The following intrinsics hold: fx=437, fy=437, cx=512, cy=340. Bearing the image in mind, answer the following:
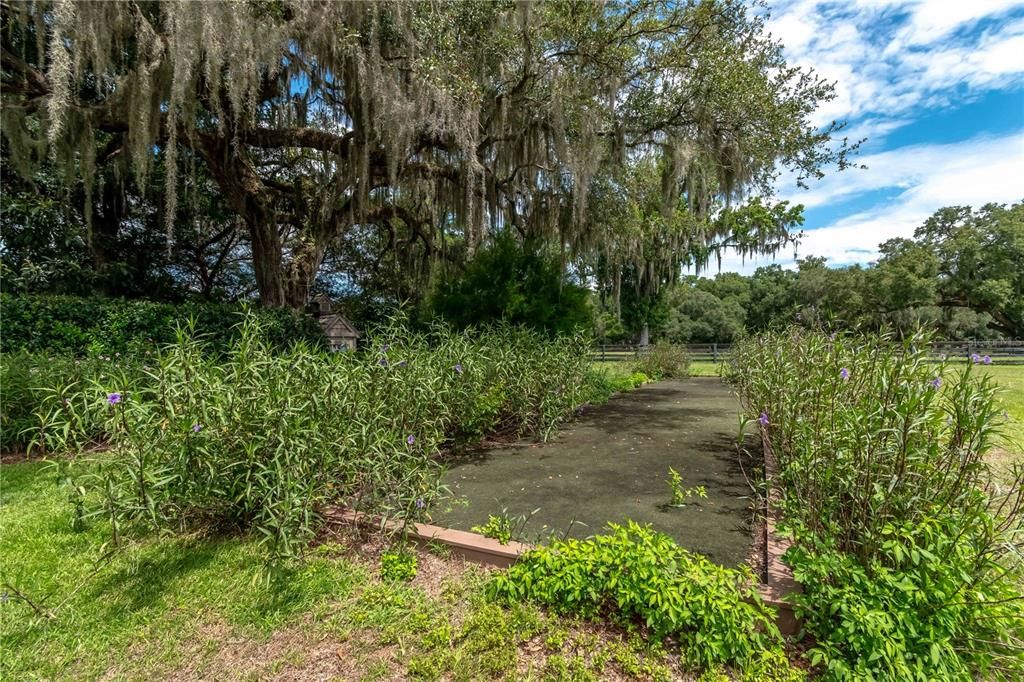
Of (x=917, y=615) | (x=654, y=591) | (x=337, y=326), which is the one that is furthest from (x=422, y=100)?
(x=917, y=615)

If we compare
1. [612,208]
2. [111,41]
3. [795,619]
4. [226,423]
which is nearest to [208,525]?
[226,423]

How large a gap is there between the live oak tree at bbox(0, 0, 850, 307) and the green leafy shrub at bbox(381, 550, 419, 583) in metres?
6.11

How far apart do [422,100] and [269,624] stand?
6693 millimetres

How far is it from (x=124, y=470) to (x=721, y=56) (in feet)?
27.5

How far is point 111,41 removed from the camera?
5.48 metres

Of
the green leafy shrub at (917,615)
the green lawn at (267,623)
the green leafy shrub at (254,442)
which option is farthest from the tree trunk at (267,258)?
the green leafy shrub at (917,615)

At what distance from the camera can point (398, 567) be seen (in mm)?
2221

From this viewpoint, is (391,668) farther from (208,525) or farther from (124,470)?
(124,470)

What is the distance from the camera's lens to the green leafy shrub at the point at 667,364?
1254 centimetres

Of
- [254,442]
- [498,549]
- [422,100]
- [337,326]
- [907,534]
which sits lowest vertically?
[498,549]

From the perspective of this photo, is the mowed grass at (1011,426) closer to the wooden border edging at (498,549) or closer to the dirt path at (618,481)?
the wooden border edging at (498,549)

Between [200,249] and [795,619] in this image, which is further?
[200,249]

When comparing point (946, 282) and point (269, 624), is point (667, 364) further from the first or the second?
point (946, 282)

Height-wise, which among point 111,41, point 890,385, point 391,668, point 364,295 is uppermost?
point 111,41
